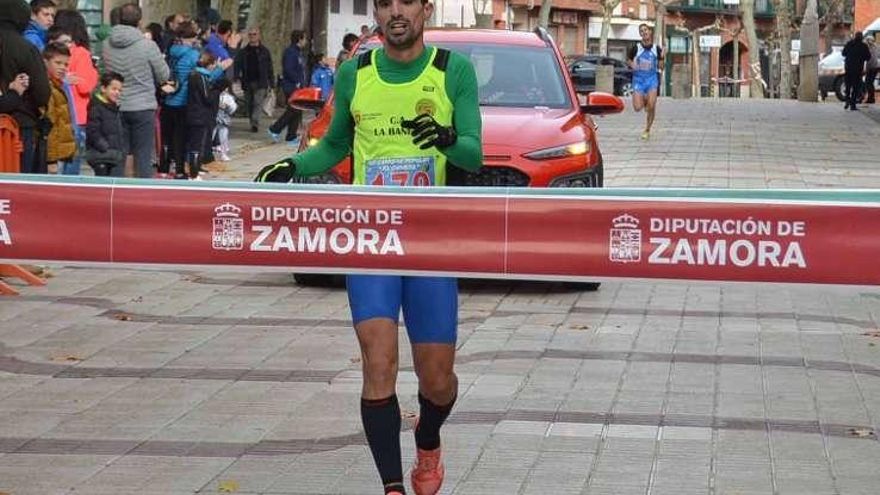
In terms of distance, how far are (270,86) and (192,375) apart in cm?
2360

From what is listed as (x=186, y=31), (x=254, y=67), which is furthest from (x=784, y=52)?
(x=186, y=31)

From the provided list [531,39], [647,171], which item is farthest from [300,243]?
[647,171]

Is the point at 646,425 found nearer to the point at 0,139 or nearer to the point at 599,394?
the point at 599,394

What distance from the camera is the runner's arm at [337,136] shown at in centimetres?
697

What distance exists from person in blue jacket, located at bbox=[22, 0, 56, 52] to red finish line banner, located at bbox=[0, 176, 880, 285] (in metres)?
10.7

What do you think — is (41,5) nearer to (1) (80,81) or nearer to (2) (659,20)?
(1) (80,81)

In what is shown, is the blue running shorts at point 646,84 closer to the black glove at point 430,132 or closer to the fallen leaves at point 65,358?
the fallen leaves at point 65,358

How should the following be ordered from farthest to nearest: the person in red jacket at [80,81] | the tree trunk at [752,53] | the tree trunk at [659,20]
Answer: the tree trunk at [659,20]
the tree trunk at [752,53]
the person in red jacket at [80,81]

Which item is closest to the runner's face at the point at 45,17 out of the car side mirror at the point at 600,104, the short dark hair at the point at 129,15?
A: the short dark hair at the point at 129,15

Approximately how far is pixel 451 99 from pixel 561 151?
24.3 feet

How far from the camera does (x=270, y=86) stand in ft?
110

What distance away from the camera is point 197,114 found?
894 inches

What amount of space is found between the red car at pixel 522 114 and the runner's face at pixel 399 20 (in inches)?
242

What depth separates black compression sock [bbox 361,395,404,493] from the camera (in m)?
6.73
